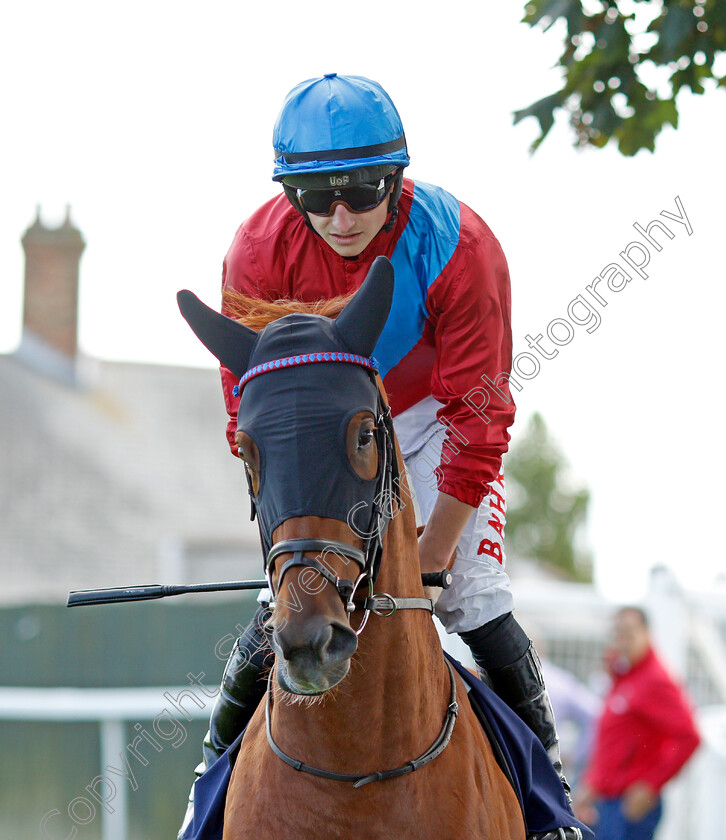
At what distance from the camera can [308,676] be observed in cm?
228

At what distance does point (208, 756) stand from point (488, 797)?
1150mm

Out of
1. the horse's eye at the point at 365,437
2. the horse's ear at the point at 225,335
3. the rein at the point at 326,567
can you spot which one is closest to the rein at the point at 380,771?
the rein at the point at 326,567

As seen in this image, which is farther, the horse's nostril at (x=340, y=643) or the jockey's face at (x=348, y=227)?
the jockey's face at (x=348, y=227)

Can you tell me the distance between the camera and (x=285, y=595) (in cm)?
233

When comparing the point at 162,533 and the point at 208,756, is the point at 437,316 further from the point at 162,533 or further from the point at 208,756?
the point at 162,533

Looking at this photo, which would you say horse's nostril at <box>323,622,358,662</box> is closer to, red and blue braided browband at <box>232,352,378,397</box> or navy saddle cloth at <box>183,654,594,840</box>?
red and blue braided browband at <box>232,352,378,397</box>

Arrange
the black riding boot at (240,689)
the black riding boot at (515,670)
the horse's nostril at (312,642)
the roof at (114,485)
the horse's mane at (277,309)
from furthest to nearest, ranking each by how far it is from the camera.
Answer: the roof at (114,485) < the black riding boot at (515,670) < the black riding boot at (240,689) < the horse's mane at (277,309) < the horse's nostril at (312,642)

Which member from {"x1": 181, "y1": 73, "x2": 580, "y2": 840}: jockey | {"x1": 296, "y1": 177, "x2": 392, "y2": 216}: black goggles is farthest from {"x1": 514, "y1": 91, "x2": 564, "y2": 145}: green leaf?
{"x1": 296, "y1": 177, "x2": 392, "y2": 216}: black goggles

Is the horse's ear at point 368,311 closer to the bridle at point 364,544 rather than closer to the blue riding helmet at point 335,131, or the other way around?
the bridle at point 364,544

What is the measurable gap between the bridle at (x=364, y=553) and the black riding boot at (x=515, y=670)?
2.00 feet

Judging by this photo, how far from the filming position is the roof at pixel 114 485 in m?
21.5

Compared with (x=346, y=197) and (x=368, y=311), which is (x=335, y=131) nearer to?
(x=346, y=197)

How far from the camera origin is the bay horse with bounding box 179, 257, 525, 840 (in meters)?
2.41

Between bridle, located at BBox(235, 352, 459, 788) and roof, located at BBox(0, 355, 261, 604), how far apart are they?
17.7m
